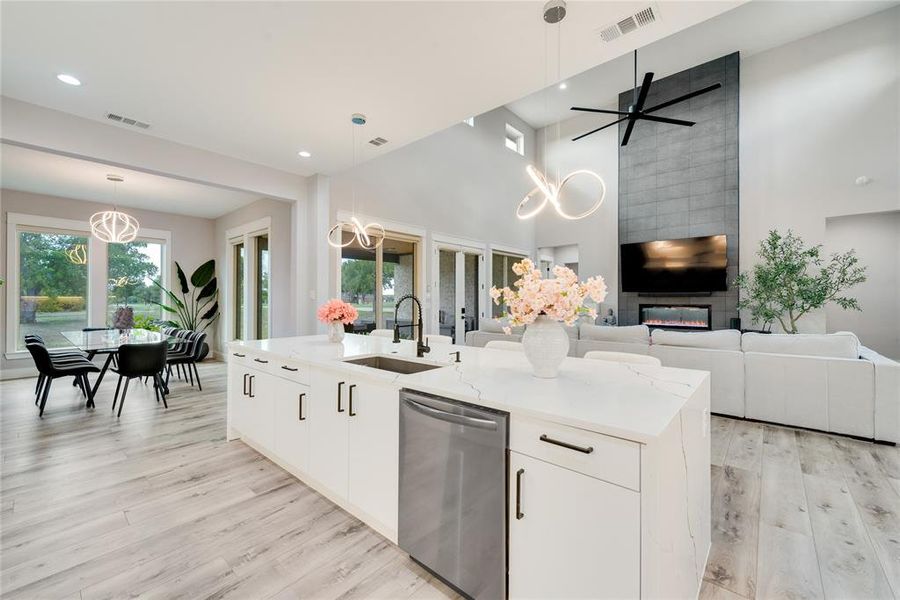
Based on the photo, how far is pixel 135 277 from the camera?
7008mm

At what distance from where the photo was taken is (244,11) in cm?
224

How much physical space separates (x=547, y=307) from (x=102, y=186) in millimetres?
6925

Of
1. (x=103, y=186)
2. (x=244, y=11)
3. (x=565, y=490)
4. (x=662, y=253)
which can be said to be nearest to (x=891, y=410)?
(x=565, y=490)

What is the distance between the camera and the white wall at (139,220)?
5.57m

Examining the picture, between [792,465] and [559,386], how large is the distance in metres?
2.48

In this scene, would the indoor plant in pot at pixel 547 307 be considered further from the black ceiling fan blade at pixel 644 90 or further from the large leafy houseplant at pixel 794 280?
the large leafy houseplant at pixel 794 280

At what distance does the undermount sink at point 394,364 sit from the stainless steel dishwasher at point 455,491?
0.59 m

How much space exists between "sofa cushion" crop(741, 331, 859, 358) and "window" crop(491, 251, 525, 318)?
4628mm

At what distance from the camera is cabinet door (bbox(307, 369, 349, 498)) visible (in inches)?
81.3

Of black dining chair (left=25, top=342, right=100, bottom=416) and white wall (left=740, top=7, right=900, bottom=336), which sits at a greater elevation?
white wall (left=740, top=7, right=900, bottom=336)

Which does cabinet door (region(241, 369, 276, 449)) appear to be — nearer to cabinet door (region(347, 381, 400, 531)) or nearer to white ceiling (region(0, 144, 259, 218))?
cabinet door (region(347, 381, 400, 531))

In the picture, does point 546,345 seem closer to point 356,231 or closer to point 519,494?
point 519,494

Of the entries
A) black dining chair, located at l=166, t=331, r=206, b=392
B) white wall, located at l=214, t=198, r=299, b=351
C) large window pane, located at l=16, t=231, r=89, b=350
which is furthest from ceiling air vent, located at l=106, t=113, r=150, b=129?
large window pane, located at l=16, t=231, r=89, b=350

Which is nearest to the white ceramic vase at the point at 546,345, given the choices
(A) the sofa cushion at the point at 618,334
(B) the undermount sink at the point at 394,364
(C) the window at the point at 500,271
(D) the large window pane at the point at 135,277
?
(B) the undermount sink at the point at 394,364
